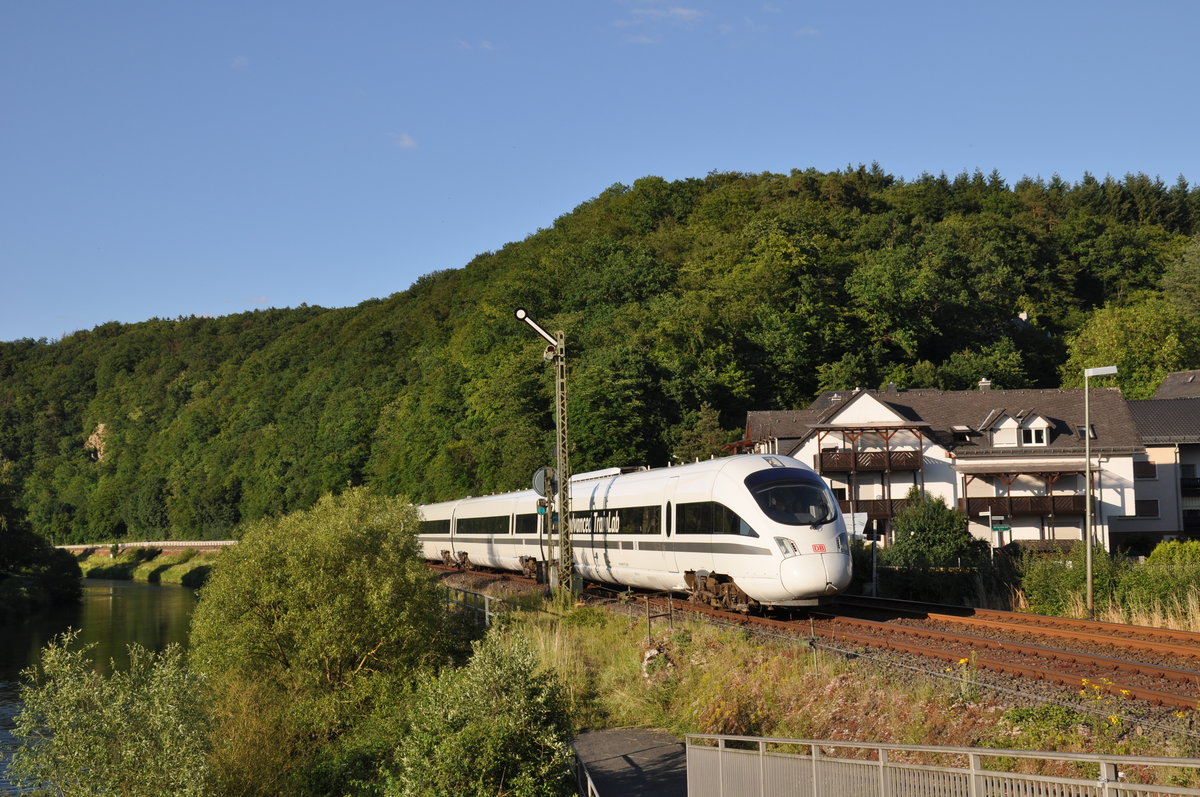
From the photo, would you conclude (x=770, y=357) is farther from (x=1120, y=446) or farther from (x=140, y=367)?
(x=140, y=367)

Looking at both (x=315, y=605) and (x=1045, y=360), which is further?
(x=1045, y=360)

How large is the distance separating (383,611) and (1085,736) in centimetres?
1404

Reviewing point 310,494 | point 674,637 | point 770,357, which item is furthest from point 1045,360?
point 674,637

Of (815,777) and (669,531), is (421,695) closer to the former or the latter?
(815,777)

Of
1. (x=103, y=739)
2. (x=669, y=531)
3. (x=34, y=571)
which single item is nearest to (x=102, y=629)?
(x=34, y=571)

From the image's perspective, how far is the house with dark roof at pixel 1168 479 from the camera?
170 ft

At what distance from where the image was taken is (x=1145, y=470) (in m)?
52.6

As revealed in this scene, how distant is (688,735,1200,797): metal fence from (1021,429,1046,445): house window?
1667 inches

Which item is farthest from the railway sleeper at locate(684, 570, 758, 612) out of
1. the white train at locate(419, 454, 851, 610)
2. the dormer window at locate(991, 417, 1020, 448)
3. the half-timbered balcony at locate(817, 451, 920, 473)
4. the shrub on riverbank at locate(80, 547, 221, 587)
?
the shrub on riverbank at locate(80, 547, 221, 587)

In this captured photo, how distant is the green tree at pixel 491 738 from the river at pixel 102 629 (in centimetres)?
1286

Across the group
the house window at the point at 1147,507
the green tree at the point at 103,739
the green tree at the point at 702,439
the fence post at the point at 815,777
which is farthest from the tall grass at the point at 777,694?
the green tree at the point at 702,439

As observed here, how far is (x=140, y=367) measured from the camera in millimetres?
162000

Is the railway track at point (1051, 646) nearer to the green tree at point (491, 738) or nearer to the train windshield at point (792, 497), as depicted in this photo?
the train windshield at point (792, 497)

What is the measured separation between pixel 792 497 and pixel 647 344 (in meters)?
55.7
